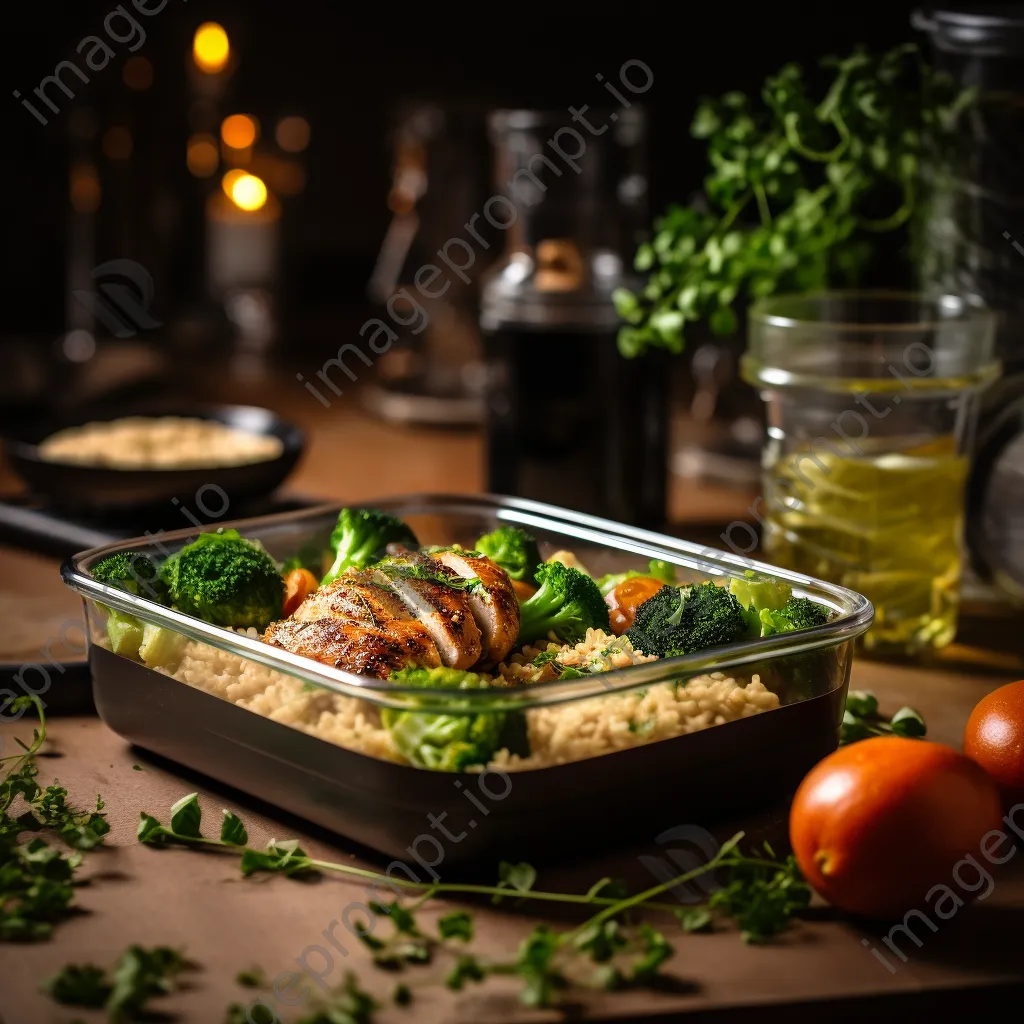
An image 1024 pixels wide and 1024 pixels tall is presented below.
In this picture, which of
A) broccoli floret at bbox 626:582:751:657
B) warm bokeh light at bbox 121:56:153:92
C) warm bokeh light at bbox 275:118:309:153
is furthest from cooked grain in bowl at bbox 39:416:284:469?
warm bokeh light at bbox 121:56:153:92

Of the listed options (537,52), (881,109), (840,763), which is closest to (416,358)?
(537,52)

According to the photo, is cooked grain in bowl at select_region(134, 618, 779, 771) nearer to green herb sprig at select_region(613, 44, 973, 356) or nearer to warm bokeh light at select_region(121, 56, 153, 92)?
green herb sprig at select_region(613, 44, 973, 356)

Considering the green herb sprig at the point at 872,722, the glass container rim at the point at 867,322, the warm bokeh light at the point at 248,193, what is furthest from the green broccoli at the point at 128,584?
the warm bokeh light at the point at 248,193

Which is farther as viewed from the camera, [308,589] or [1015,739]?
[308,589]

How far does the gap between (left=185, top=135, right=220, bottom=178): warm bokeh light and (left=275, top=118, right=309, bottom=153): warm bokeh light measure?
157 millimetres

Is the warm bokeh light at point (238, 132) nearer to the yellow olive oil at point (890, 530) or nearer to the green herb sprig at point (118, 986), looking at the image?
the yellow olive oil at point (890, 530)

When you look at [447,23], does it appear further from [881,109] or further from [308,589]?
[308,589]

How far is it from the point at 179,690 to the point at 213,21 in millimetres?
2817

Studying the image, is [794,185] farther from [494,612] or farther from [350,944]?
[350,944]

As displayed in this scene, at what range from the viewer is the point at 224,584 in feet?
4.12

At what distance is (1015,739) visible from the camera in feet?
3.69

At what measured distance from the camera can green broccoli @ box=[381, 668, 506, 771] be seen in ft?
3.16

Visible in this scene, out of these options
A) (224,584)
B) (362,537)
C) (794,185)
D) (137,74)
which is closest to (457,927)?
(224,584)

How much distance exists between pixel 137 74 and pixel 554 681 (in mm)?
3022
